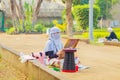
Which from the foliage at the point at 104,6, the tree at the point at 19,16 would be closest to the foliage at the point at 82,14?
the tree at the point at 19,16

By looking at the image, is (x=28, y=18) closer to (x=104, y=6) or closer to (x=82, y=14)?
(x=82, y=14)

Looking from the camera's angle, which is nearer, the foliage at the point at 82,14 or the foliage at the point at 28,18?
the foliage at the point at 82,14

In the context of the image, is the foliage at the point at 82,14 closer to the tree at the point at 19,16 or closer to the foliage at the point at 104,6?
the tree at the point at 19,16

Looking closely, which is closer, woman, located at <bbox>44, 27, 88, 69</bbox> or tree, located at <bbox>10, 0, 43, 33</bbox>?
woman, located at <bbox>44, 27, 88, 69</bbox>

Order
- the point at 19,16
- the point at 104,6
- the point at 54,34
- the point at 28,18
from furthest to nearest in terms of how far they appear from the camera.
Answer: the point at 104,6 < the point at 28,18 < the point at 19,16 < the point at 54,34

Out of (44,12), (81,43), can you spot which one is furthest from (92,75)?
(44,12)

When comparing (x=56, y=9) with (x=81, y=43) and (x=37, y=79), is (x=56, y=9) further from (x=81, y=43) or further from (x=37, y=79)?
(x=37, y=79)

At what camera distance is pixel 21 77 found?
10.1m

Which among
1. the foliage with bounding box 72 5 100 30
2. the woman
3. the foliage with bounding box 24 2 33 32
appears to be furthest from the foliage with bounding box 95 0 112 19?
the woman

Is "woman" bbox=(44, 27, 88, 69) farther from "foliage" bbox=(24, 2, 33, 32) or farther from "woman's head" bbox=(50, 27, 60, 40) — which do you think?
"foliage" bbox=(24, 2, 33, 32)

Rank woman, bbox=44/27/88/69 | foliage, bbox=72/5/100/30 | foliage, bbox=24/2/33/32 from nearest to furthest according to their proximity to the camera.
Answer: woman, bbox=44/27/88/69 < foliage, bbox=72/5/100/30 < foliage, bbox=24/2/33/32

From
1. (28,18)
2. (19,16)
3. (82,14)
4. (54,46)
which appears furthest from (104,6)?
(54,46)

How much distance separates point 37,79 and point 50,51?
2.06 m

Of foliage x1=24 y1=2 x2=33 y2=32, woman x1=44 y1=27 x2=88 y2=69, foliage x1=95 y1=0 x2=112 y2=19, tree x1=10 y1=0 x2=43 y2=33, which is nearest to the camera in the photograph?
woman x1=44 y1=27 x2=88 y2=69
